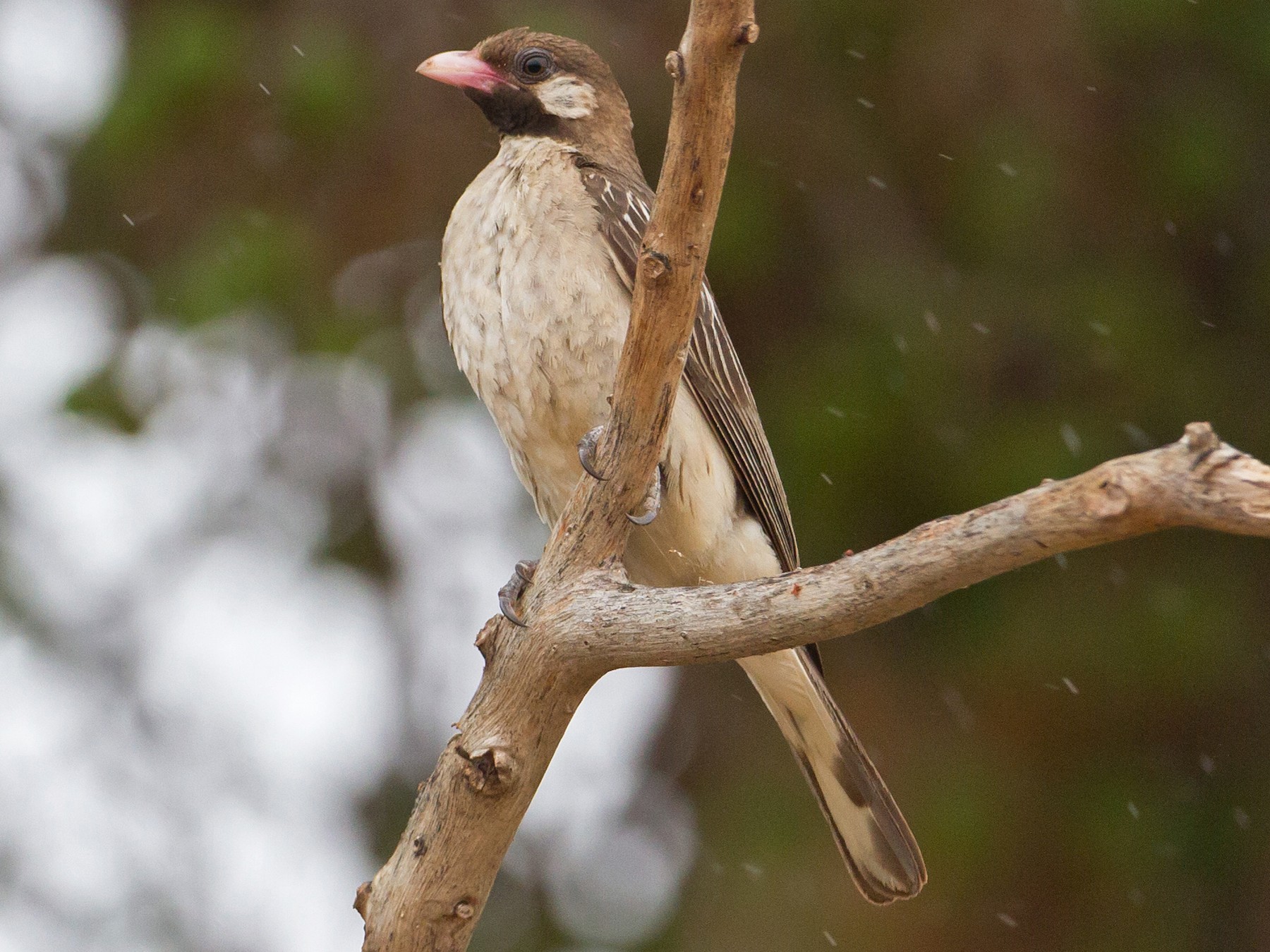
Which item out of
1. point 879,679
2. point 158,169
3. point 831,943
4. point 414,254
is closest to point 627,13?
point 414,254

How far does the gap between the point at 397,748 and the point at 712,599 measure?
3232mm

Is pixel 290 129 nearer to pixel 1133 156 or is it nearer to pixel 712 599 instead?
pixel 1133 156

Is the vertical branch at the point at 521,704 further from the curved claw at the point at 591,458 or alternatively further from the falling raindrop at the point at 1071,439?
the falling raindrop at the point at 1071,439

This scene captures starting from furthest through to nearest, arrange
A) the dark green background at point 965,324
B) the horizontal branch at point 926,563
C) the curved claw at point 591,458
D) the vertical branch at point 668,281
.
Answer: the dark green background at point 965,324 → the curved claw at point 591,458 → the vertical branch at point 668,281 → the horizontal branch at point 926,563

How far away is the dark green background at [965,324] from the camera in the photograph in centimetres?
446

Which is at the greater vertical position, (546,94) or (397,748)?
(546,94)

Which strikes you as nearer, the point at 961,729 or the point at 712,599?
the point at 712,599

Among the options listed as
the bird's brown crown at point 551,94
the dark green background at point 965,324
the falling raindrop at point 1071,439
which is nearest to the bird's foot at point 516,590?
the bird's brown crown at point 551,94

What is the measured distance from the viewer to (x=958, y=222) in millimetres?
4625

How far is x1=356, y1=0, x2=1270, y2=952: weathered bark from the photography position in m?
1.83

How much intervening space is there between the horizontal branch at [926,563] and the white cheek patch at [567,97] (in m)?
1.59

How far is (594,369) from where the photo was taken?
318cm

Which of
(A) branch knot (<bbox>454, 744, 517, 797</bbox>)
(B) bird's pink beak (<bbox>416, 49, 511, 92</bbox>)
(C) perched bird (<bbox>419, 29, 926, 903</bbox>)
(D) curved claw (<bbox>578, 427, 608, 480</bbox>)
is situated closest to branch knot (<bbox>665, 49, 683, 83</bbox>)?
(D) curved claw (<bbox>578, 427, 608, 480</bbox>)

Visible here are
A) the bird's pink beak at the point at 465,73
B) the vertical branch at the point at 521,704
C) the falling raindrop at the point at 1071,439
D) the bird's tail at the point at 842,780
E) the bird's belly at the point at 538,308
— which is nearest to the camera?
the vertical branch at the point at 521,704
